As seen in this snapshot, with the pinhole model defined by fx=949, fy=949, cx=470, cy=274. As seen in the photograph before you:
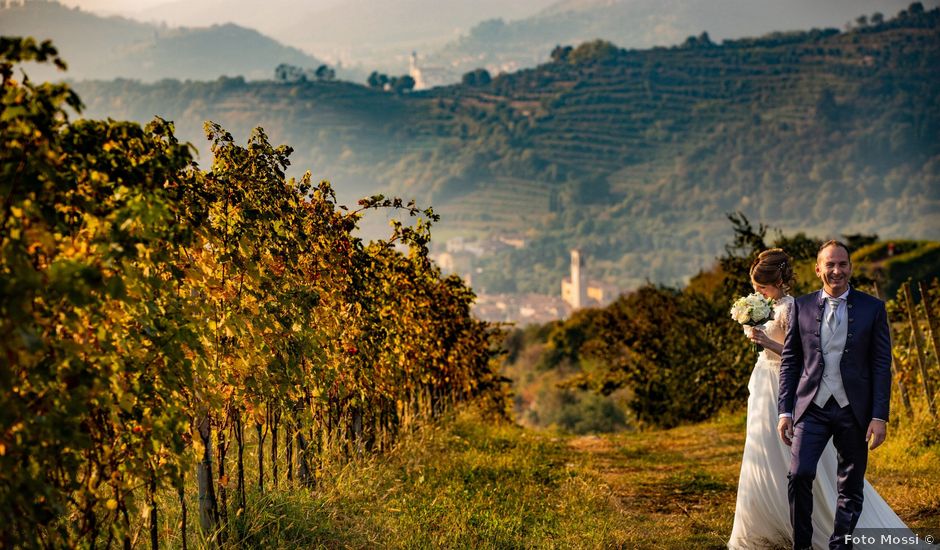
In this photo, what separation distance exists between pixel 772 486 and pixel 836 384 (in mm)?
1001

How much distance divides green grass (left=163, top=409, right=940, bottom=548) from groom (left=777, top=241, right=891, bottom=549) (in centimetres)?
141

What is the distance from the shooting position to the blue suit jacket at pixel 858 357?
16.6ft

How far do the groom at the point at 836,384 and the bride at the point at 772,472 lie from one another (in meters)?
0.35

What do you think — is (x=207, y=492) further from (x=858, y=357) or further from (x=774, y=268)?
(x=774, y=268)

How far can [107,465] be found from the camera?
12.1 feet

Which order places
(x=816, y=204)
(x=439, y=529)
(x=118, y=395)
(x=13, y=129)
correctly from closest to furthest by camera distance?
(x=13, y=129)
(x=118, y=395)
(x=439, y=529)
(x=816, y=204)

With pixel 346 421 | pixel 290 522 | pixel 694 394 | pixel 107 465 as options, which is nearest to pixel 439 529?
pixel 290 522

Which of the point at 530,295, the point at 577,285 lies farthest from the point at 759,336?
the point at 530,295

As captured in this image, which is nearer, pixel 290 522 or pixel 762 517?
pixel 290 522

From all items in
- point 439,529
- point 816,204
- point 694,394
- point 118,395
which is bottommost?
point 816,204

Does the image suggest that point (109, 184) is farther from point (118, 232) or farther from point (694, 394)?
point (694, 394)

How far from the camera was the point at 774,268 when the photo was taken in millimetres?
6203

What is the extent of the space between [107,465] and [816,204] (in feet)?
673

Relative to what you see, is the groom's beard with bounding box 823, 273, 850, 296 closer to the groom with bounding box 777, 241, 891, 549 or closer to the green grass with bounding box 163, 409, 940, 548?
the groom with bounding box 777, 241, 891, 549
